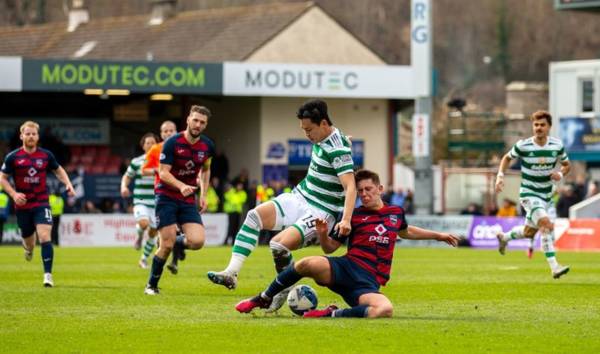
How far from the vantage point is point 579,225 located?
34.9 metres

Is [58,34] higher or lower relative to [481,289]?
higher

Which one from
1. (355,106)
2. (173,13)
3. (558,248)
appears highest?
(173,13)

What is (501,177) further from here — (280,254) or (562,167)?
(280,254)

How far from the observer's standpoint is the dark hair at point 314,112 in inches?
539

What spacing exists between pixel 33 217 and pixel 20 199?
46 centimetres

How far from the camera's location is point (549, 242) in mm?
20391

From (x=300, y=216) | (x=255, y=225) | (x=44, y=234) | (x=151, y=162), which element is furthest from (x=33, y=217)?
(x=300, y=216)

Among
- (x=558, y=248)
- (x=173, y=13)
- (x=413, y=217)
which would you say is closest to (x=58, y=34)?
(x=173, y=13)

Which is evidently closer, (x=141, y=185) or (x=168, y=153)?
(x=168, y=153)

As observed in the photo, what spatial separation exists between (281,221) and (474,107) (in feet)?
225

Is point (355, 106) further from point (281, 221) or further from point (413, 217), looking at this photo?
point (281, 221)

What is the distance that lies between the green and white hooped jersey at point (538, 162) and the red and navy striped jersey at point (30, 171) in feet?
20.0

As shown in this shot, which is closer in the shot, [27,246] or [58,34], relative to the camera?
[27,246]

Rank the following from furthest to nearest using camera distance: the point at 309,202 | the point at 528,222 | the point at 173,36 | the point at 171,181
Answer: the point at 173,36, the point at 528,222, the point at 171,181, the point at 309,202
